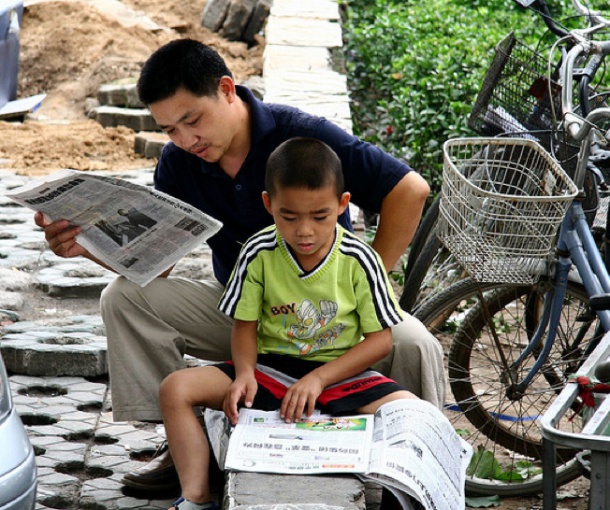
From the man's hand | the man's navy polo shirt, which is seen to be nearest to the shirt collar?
the man's navy polo shirt

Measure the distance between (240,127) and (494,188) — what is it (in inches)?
42.7

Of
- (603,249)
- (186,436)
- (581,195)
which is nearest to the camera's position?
(186,436)

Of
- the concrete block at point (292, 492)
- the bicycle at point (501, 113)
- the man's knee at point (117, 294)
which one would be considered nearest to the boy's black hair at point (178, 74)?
the man's knee at point (117, 294)

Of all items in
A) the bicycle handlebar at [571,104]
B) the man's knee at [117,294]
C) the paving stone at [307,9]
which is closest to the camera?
the bicycle handlebar at [571,104]

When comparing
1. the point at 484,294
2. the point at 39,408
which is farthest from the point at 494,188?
the point at 39,408

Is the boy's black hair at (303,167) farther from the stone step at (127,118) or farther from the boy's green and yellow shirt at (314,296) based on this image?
the stone step at (127,118)

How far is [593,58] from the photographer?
3.80 metres

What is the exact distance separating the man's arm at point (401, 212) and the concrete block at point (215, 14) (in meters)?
8.83

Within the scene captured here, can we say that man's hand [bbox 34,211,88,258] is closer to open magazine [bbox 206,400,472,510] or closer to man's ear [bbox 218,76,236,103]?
man's ear [bbox 218,76,236,103]

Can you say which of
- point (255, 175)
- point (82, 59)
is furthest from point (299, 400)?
point (82, 59)

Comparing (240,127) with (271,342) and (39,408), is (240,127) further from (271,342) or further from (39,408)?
(39,408)

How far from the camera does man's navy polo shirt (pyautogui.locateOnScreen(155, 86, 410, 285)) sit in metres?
3.32

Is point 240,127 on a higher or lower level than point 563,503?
higher

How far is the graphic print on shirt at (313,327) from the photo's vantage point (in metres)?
2.99
